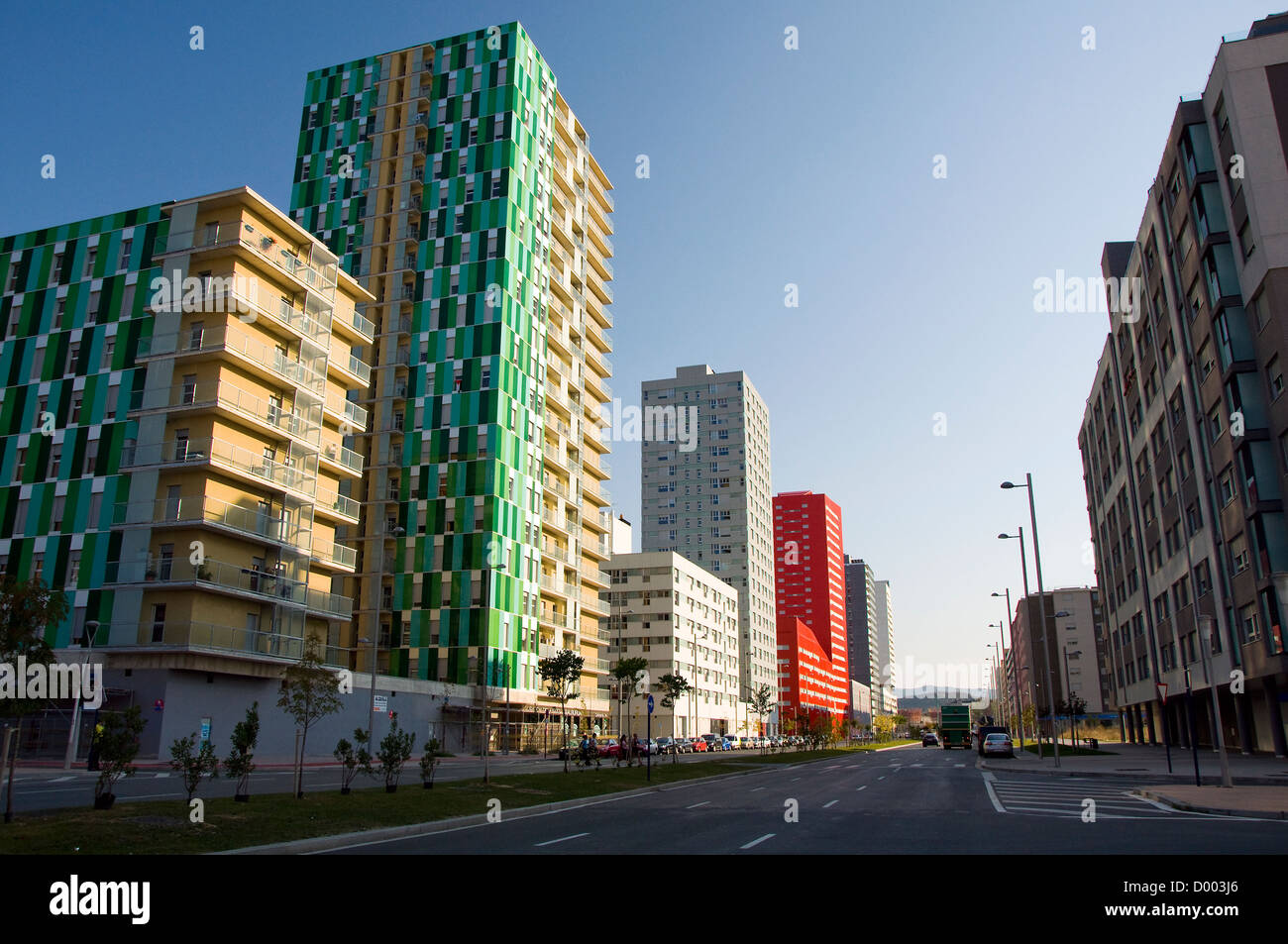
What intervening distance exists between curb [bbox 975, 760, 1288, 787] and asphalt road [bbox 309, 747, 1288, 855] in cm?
381

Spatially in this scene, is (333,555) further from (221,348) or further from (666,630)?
(666,630)

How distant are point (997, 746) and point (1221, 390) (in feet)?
76.1

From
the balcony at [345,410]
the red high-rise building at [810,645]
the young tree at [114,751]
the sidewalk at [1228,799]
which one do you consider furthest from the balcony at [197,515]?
the red high-rise building at [810,645]

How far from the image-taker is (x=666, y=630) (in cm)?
10512

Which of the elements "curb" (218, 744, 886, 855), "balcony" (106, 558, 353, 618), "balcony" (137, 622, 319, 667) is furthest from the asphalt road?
"balcony" (106, 558, 353, 618)

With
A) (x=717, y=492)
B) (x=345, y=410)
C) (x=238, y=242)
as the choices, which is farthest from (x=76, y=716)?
(x=717, y=492)

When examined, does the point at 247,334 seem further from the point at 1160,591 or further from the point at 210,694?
the point at 1160,591

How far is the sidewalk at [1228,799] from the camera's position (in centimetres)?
1669

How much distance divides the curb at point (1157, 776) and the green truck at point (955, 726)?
47.8 m

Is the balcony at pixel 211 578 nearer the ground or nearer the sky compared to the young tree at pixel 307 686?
nearer the sky

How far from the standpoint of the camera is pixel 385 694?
2084 inches

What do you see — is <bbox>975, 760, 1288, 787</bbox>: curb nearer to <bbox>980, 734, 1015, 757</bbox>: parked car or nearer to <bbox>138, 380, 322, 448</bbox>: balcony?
<bbox>980, 734, 1015, 757</bbox>: parked car

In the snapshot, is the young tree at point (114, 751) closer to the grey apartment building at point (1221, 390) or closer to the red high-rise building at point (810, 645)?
the grey apartment building at point (1221, 390)
